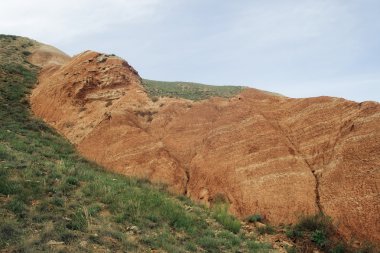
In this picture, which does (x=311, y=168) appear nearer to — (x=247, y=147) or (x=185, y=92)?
(x=247, y=147)

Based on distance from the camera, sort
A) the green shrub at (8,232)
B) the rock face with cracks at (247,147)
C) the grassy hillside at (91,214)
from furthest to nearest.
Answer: the rock face with cracks at (247,147) < the grassy hillside at (91,214) < the green shrub at (8,232)

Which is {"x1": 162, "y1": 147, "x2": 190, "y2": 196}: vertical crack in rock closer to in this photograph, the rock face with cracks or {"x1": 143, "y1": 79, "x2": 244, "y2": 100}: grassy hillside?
the rock face with cracks

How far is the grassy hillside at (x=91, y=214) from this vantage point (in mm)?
9805

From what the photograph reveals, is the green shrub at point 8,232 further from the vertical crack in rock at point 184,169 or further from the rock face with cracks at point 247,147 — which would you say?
the vertical crack in rock at point 184,169

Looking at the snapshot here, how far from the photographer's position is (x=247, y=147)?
1662 cm

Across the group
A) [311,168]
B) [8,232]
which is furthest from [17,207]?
[311,168]

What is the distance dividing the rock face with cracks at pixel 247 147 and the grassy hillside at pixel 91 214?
1.42 meters

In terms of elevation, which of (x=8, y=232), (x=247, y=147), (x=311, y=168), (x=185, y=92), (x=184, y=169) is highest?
(x=185, y=92)

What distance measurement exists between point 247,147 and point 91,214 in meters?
6.92

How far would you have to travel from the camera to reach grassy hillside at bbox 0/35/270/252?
9.80 meters

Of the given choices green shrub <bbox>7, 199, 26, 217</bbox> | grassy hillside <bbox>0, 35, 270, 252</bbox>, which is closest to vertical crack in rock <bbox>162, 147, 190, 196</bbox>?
grassy hillside <bbox>0, 35, 270, 252</bbox>

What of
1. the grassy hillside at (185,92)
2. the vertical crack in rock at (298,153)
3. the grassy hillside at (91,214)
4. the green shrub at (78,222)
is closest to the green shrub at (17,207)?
the grassy hillside at (91,214)

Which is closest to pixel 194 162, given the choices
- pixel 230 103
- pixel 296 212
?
pixel 230 103

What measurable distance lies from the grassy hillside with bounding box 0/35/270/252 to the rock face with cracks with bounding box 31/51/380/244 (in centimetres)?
142
